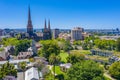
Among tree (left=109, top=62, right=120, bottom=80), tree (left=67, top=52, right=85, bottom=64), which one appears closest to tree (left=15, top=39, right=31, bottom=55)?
tree (left=67, top=52, right=85, bottom=64)

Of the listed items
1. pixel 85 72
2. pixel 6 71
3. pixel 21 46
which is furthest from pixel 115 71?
pixel 21 46

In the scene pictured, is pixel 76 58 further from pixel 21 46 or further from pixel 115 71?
pixel 21 46

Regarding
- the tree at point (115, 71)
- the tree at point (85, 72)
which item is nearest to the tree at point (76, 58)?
the tree at point (115, 71)

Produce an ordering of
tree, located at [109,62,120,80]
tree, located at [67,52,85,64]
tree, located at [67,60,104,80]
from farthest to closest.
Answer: tree, located at [67,52,85,64] < tree, located at [109,62,120,80] < tree, located at [67,60,104,80]

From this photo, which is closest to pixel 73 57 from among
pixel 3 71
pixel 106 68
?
pixel 106 68

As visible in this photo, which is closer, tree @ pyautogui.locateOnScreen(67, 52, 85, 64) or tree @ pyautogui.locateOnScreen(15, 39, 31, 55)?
tree @ pyautogui.locateOnScreen(67, 52, 85, 64)

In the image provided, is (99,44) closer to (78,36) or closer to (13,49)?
(13,49)

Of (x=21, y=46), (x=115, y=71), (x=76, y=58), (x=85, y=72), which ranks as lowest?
(x=115, y=71)

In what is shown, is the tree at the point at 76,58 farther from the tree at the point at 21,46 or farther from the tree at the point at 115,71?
the tree at the point at 21,46

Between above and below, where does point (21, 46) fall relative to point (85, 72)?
below

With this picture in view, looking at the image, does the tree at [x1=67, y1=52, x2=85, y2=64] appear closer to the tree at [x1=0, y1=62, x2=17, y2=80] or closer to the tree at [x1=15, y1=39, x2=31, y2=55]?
the tree at [x1=0, y1=62, x2=17, y2=80]

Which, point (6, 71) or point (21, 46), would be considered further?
point (21, 46)
